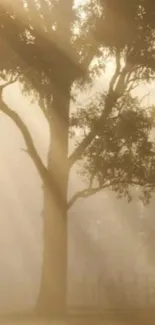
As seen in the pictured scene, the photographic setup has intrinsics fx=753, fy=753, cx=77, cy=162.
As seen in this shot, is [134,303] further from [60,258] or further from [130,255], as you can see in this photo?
[130,255]

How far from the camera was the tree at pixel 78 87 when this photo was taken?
22672mm

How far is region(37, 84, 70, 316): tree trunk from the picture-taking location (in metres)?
23.8

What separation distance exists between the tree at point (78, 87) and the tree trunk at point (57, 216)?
0.03 metres

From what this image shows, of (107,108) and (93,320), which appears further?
(107,108)

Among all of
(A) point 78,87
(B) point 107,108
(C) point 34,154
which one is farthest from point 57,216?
(A) point 78,87

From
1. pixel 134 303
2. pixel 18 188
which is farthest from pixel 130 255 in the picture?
pixel 134 303

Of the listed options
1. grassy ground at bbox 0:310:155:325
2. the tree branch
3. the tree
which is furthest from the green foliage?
grassy ground at bbox 0:310:155:325

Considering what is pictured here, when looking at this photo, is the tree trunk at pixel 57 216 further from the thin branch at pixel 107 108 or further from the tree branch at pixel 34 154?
the thin branch at pixel 107 108

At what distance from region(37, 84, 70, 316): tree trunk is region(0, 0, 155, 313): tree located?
0.03m

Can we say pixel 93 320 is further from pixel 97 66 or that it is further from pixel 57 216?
pixel 97 66

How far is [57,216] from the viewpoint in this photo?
2420 cm

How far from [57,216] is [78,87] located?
14.0 ft

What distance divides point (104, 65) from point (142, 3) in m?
2.42

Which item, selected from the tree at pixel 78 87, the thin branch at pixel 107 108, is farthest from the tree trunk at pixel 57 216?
the thin branch at pixel 107 108
